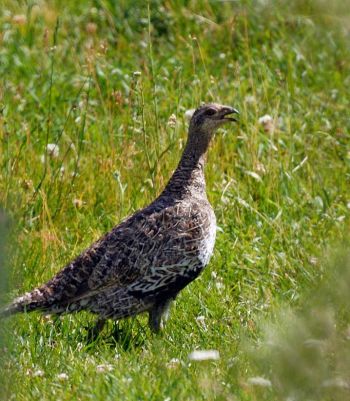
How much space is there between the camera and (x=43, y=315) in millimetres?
7078

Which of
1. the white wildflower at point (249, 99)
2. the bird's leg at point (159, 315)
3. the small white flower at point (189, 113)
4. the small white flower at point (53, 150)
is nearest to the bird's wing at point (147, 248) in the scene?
the bird's leg at point (159, 315)

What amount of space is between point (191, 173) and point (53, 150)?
1555 millimetres

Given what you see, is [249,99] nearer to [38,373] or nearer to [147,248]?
[147,248]

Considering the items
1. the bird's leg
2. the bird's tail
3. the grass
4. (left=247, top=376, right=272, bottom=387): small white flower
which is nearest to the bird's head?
the grass

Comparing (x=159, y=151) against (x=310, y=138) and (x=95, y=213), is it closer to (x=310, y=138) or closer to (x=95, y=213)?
(x=95, y=213)

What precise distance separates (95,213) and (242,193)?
106 cm

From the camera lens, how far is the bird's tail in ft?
22.4

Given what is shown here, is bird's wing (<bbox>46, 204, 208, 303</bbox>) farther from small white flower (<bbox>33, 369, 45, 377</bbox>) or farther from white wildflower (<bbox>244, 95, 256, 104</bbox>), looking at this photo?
white wildflower (<bbox>244, 95, 256, 104</bbox>)

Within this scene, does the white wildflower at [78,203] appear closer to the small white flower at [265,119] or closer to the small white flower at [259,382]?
the small white flower at [265,119]

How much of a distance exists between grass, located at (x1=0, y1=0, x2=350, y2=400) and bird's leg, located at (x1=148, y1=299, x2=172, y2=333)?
0.25 feet

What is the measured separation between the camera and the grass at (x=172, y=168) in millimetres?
5934

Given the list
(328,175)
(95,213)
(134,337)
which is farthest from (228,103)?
(134,337)

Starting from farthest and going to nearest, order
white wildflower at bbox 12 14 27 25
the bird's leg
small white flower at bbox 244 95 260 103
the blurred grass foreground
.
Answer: white wildflower at bbox 12 14 27 25 → small white flower at bbox 244 95 260 103 → the bird's leg → the blurred grass foreground

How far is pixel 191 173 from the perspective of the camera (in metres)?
7.44
